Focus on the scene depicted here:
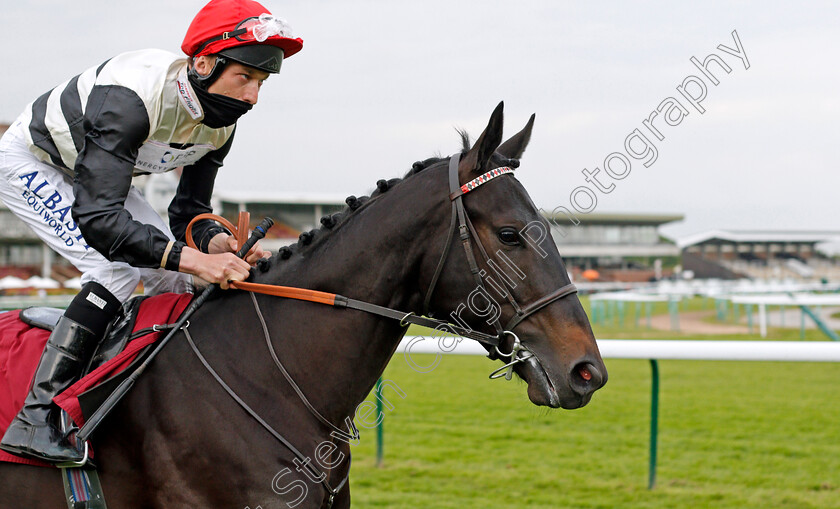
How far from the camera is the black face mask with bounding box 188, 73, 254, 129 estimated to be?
236 cm

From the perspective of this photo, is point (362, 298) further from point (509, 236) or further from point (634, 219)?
point (634, 219)

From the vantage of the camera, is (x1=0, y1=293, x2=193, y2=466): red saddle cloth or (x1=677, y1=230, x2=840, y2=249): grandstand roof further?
(x1=677, y1=230, x2=840, y2=249): grandstand roof

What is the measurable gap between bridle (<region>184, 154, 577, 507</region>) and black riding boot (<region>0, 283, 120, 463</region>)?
30cm

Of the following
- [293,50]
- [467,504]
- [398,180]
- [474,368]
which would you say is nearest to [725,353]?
[467,504]

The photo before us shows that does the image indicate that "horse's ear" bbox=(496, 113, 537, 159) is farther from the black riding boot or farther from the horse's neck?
the black riding boot

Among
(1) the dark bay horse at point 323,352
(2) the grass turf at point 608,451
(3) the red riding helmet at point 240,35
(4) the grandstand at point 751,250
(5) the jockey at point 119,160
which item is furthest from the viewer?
(4) the grandstand at point 751,250

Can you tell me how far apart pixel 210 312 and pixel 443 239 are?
0.83 m

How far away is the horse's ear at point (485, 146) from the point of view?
83.8 inches

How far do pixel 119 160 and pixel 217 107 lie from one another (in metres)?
0.38

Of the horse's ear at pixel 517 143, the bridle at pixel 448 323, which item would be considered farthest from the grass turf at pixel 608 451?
the horse's ear at pixel 517 143

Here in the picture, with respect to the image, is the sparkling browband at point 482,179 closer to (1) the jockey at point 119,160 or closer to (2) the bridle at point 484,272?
(2) the bridle at point 484,272

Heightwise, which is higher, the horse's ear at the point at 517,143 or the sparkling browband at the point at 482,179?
the horse's ear at the point at 517,143

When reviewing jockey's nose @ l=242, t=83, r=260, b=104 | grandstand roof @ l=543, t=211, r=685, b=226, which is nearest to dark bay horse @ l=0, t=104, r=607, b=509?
jockey's nose @ l=242, t=83, r=260, b=104

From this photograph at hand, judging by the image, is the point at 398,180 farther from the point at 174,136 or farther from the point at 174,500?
the point at 174,500
